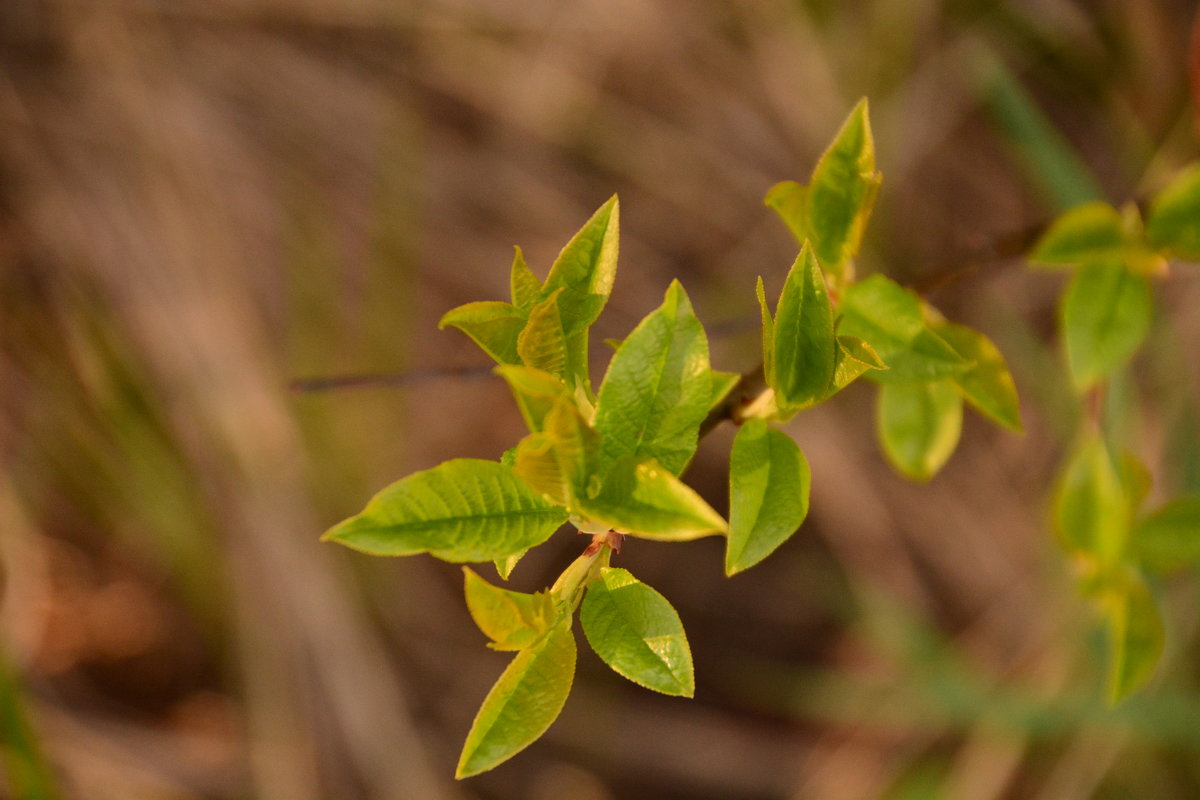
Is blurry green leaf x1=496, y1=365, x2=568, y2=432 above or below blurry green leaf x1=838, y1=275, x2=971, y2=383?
below

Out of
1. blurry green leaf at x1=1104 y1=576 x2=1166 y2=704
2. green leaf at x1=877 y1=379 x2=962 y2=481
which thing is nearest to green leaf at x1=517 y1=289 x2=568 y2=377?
green leaf at x1=877 y1=379 x2=962 y2=481

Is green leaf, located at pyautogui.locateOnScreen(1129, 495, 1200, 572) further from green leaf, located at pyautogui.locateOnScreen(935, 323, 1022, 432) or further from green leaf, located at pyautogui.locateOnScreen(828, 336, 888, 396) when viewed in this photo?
green leaf, located at pyautogui.locateOnScreen(828, 336, 888, 396)

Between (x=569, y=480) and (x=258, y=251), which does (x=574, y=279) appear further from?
(x=258, y=251)

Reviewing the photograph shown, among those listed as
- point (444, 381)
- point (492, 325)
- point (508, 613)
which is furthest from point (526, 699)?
point (444, 381)

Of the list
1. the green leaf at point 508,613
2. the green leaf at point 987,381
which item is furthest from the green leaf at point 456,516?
the green leaf at point 987,381

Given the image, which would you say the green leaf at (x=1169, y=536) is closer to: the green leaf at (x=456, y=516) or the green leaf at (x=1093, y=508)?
the green leaf at (x=1093, y=508)

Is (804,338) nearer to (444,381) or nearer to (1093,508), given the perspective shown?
(1093,508)
